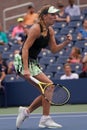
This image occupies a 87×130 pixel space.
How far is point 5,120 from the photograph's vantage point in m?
10.3

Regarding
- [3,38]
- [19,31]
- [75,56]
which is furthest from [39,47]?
[19,31]

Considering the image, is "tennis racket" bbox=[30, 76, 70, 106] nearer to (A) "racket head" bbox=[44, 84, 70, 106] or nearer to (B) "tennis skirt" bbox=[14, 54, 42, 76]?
(A) "racket head" bbox=[44, 84, 70, 106]

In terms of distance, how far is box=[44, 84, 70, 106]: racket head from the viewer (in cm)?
838

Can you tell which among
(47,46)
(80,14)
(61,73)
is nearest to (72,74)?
(61,73)

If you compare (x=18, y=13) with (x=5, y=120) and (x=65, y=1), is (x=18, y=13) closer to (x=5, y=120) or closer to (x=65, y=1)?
(x=65, y=1)

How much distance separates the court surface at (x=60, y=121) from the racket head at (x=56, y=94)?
52 centimetres

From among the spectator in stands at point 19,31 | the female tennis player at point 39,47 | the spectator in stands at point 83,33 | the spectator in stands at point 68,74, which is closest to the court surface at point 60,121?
the female tennis player at point 39,47

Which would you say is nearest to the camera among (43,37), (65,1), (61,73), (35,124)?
(43,37)

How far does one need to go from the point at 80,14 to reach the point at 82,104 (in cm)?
439

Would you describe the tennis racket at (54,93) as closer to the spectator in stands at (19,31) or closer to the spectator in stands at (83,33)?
the spectator in stands at (83,33)

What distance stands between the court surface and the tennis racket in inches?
20.7

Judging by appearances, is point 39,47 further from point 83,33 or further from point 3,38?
point 3,38

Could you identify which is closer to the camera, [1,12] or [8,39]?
[8,39]

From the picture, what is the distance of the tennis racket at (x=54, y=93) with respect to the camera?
27.5ft
